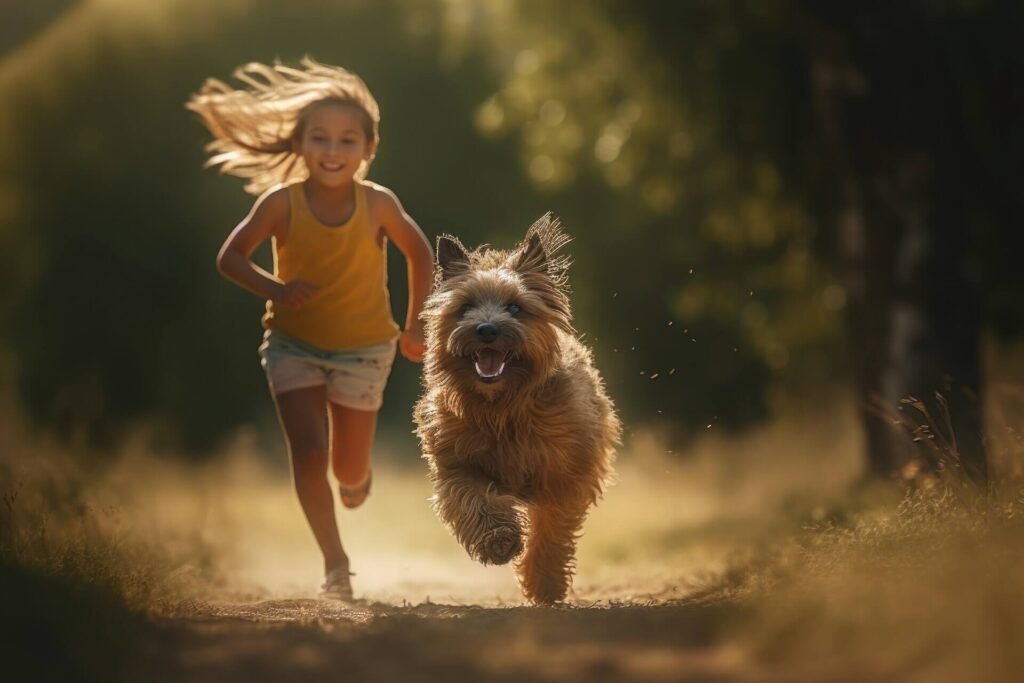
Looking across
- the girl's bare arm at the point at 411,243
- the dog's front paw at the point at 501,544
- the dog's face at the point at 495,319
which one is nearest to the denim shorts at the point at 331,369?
the girl's bare arm at the point at 411,243

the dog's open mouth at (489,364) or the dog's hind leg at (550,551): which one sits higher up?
the dog's open mouth at (489,364)

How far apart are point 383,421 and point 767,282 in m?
5.45

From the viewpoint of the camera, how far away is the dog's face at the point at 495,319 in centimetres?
621

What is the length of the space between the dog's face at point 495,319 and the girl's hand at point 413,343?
2.07 ft

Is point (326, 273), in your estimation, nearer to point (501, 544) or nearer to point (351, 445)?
point (351, 445)

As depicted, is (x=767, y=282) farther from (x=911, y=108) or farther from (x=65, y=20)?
(x=65, y=20)

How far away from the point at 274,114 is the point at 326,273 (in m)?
1.01

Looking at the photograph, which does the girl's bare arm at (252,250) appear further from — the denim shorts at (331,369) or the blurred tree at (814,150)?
the blurred tree at (814,150)

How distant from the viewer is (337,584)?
23.6ft

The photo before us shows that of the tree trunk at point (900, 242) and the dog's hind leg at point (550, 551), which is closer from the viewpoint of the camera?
the dog's hind leg at point (550, 551)

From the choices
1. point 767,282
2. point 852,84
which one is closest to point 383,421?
point 767,282

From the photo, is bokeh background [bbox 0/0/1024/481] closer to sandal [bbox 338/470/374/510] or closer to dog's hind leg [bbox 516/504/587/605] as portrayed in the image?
sandal [bbox 338/470/374/510]

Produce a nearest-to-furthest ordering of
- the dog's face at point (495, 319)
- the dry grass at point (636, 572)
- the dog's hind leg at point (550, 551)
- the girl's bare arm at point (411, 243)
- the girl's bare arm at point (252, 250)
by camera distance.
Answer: the dry grass at point (636, 572), the dog's face at point (495, 319), the girl's bare arm at point (252, 250), the dog's hind leg at point (550, 551), the girl's bare arm at point (411, 243)

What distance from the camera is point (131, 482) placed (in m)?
8.49
